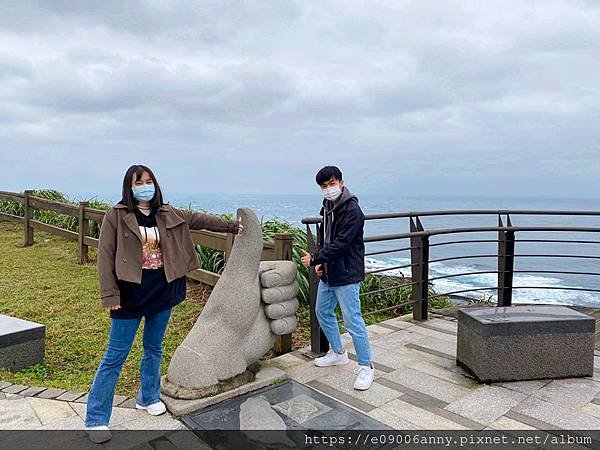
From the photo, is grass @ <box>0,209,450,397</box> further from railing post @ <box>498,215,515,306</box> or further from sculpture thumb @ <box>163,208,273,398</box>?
railing post @ <box>498,215,515,306</box>

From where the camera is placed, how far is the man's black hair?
3.16 metres

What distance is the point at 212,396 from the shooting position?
291 cm

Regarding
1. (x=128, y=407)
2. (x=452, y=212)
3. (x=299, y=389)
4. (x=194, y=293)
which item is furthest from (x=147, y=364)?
(x=452, y=212)

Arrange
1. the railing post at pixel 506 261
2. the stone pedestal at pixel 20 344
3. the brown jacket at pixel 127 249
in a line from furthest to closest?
the railing post at pixel 506 261
the stone pedestal at pixel 20 344
the brown jacket at pixel 127 249

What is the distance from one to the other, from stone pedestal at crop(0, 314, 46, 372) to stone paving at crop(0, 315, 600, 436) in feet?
1.31

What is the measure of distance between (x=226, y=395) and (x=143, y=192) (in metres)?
1.39

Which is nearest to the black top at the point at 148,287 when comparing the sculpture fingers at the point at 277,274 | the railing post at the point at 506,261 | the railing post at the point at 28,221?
the sculpture fingers at the point at 277,274

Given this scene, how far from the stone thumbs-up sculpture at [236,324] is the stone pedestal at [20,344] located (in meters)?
1.31

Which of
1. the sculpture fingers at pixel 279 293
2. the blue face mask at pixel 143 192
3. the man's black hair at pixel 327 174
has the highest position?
the man's black hair at pixel 327 174

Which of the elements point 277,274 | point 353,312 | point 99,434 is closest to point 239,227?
point 277,274

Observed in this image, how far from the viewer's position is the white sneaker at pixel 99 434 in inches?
96.9

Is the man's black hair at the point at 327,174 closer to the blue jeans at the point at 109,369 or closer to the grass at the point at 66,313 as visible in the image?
the blue jeans at the point at 109,369

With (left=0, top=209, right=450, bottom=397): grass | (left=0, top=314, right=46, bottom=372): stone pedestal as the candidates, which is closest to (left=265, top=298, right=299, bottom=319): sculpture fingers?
(left=0, top=209, right=450, bottom=397): grass

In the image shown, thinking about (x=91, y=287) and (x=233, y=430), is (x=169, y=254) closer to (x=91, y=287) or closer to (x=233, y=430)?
(x=233, y=430)
